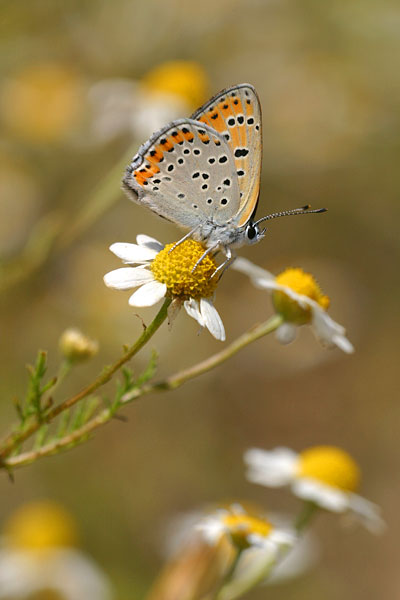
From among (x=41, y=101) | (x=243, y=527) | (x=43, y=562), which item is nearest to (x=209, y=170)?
(x=243, y=527)

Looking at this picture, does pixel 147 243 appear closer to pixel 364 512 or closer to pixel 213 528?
pixel 213 528

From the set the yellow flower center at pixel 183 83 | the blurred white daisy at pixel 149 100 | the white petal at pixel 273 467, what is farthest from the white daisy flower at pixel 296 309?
the yellow flower center at pixel 183 83

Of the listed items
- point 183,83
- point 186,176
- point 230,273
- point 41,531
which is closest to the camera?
point 186,176

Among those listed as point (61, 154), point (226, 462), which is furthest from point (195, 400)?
point (61, 154)

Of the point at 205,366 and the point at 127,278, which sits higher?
the point at 127,278

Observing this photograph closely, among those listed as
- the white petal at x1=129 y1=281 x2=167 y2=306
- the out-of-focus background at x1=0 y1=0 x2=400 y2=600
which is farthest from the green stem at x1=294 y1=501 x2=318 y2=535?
the out-of-focus background at x1=0 y1=0 x2=400 y2=600

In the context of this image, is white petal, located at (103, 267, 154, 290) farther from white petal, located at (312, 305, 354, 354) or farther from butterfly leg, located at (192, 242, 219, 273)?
white petal, located at (312, 305, 354, 354)

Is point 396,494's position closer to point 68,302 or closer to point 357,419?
point 357,419
